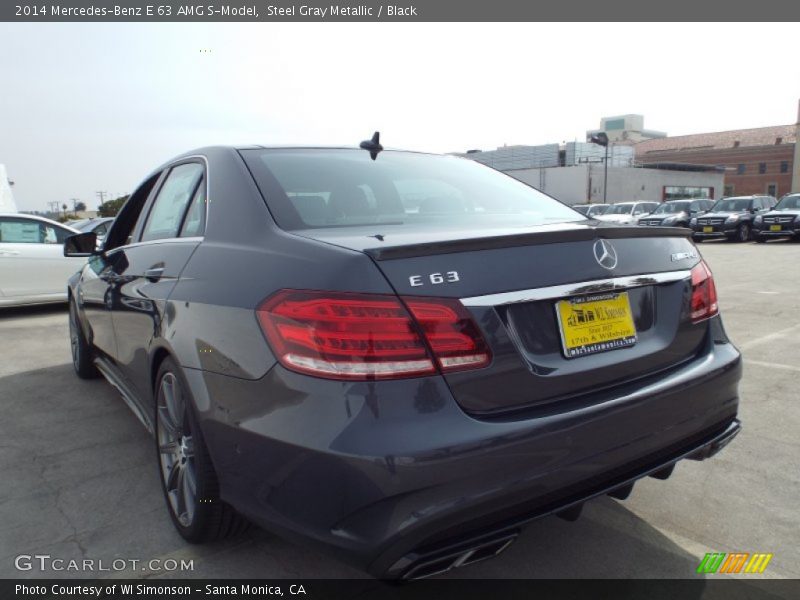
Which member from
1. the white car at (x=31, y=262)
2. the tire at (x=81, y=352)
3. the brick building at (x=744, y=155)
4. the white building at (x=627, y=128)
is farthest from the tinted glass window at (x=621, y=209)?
the white building at (x=627, y=128)

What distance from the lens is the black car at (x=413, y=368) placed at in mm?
1689

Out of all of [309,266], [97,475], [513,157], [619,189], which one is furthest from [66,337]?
[513,157]

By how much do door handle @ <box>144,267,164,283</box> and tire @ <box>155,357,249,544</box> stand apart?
0.41 meters

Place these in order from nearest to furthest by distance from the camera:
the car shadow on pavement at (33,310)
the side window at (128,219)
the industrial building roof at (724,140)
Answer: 1. the side window at (128,219)
2. the car shadow on pavement at (33,310)
3. the industrial building roof at (724,140)

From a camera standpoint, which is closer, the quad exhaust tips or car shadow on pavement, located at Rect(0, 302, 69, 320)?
the quad exhaust tips

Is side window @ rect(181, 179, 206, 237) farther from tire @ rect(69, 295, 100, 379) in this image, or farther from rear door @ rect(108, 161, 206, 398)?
tire @ rect(69, 295, 100, 379)

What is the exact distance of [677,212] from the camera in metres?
25.1

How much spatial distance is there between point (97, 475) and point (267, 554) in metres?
1.29

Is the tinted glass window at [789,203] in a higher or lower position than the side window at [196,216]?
lower

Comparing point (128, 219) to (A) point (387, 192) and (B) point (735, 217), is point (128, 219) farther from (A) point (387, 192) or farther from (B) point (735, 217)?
(B) point (735, 217)

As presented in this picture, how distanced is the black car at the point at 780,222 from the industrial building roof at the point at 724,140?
60.6m

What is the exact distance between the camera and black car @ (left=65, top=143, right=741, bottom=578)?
5.54 feet

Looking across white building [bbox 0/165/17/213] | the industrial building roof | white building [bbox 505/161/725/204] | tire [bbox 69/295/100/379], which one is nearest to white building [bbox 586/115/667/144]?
the industrial building roof

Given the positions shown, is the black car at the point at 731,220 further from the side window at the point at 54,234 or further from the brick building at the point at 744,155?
the brick building at the point at 744,155
